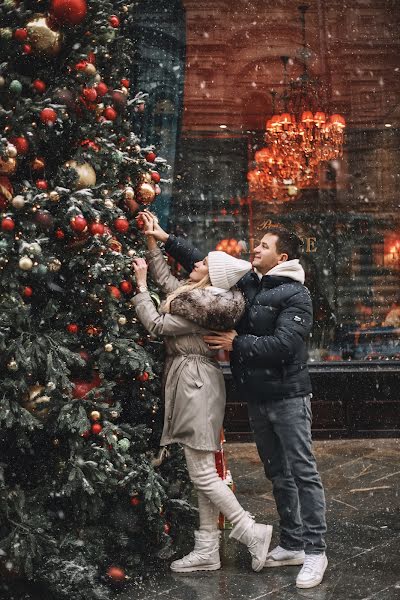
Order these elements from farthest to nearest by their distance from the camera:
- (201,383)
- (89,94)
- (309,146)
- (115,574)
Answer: (309,146) → (201,383) → (115,574) → (89,94)

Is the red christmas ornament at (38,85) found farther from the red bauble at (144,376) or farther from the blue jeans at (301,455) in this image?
the blue jeans at (301,455)

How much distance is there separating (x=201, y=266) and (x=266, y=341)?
0.60m

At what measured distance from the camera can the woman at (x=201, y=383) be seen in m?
4.25

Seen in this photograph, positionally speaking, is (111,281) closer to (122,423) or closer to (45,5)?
(122,423)

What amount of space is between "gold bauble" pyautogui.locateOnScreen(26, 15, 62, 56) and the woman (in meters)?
1.27

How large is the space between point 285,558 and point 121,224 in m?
2.24

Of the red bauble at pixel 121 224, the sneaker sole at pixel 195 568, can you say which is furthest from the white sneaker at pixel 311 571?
the red bauble at pixel 121 224

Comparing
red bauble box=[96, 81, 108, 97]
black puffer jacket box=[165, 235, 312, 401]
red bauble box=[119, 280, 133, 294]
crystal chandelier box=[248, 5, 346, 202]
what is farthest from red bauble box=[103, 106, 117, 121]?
crystal chandelier box=[248, 5, 346, 202]

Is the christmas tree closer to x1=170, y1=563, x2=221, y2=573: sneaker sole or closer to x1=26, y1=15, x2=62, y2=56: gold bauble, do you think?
x1=26, y1=15, x2=62, y2=56: gold bauble

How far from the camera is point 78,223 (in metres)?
3.74

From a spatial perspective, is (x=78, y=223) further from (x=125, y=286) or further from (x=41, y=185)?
(x=125, y=286)

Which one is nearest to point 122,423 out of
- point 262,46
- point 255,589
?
point 255,589

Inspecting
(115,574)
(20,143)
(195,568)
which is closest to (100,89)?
(20,143)

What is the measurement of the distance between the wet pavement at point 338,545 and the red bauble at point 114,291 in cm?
165
